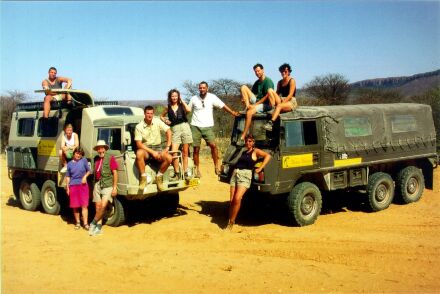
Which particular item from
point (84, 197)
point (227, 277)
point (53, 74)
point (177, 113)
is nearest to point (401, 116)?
point (177, 113)

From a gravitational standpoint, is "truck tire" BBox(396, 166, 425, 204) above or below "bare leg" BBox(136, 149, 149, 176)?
below

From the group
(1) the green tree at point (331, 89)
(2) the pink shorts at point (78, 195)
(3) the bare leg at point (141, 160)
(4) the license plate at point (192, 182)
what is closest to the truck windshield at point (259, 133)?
(4) the license plate at point (192, 182)

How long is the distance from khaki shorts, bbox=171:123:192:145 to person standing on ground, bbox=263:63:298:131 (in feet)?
5.60

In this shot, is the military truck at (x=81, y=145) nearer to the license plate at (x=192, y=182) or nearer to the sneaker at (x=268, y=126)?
the license plate at (x=192, y=182)

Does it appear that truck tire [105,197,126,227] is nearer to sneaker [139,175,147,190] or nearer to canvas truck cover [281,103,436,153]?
sneaker [139,175,147,190]

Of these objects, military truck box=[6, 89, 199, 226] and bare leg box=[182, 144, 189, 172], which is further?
bare leg box=[182, 144, 189, 172]

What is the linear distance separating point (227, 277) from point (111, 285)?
1.65 metres

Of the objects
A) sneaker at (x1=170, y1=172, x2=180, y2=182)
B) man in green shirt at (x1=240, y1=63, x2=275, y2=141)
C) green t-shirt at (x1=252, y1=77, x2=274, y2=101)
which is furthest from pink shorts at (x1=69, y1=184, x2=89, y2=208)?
green t-shirt at (x1=252, y1=77, x2=274, y2=101)

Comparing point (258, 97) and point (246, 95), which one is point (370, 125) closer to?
point (258, 97)

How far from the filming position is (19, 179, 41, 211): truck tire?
38.3ft

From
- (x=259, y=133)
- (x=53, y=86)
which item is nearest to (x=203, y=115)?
(x=259, y=133)

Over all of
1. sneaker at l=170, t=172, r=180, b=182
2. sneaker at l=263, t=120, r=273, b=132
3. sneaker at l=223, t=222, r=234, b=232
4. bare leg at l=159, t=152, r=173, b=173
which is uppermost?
sneaker at l=263, t=120, r=273, b=132

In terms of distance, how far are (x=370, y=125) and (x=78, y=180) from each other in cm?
666

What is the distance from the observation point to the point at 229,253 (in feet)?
25.7
